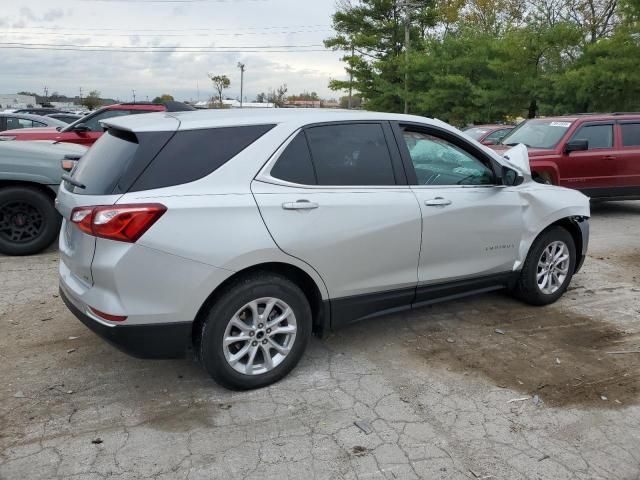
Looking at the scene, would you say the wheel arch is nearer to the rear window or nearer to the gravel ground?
the gravel ground

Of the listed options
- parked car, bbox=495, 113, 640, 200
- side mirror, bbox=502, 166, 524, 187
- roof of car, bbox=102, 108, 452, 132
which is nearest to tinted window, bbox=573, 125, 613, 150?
parked car, bbox=495, 113, 640, 200

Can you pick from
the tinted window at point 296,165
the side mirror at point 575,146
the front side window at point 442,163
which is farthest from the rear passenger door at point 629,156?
the tinted window at point 296,165

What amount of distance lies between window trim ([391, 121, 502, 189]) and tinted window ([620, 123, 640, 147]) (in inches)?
263

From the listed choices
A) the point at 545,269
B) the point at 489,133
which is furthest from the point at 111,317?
the point at 489,133

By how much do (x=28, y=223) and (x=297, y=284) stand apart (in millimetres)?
4193

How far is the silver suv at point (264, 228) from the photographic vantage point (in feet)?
9.95

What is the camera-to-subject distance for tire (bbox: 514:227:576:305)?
188 inches

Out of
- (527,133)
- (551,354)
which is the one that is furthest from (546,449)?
(527,133)

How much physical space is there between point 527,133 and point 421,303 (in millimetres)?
7128

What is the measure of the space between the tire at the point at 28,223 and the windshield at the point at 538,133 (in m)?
7.38

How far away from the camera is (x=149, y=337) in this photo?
10.1 feet

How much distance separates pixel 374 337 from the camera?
434 cm

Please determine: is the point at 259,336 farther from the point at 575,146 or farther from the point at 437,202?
the point at 575,146

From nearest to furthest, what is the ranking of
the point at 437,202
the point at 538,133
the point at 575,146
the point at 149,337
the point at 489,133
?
the point at 149,337
the point at 437,202
the point at 575,146
the point at 538,133
the point at 489,133
